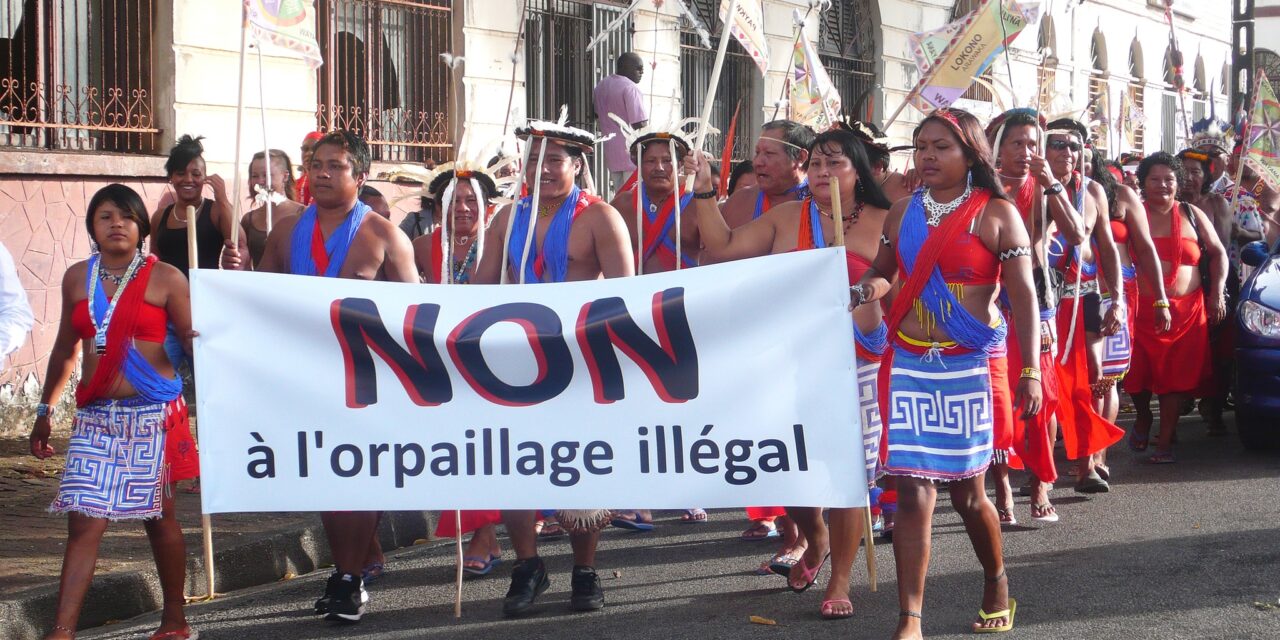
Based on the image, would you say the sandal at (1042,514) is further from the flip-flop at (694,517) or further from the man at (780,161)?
the man at (780,161)

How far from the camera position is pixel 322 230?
245 inches

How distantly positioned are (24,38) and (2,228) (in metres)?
1.34

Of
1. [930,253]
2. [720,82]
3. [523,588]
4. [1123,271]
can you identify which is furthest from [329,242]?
[720,82]

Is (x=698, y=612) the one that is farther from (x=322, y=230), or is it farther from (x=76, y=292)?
(x=76, y=292)

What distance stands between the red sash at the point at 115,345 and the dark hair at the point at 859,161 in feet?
8.72

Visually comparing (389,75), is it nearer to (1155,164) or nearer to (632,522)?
(1155,164)

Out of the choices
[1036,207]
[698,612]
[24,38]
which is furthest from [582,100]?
[698,612]

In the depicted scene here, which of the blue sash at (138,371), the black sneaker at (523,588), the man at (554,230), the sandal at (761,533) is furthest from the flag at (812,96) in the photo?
the blue sash at (138,371)

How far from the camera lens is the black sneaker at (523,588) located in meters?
6.03

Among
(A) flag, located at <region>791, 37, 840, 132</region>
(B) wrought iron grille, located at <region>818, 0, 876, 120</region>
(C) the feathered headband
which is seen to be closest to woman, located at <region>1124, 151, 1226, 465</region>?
(A) flag, located at <region>791, 37, 840, 132</region>

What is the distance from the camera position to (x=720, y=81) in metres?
17.5

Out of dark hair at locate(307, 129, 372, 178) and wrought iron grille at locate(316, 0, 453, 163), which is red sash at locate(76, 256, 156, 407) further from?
wrought iron grille at locate(316, 0, 453, 163)

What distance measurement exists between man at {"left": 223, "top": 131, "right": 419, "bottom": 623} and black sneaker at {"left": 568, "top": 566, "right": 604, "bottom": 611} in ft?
2.62

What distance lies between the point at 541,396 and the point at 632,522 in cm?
272
